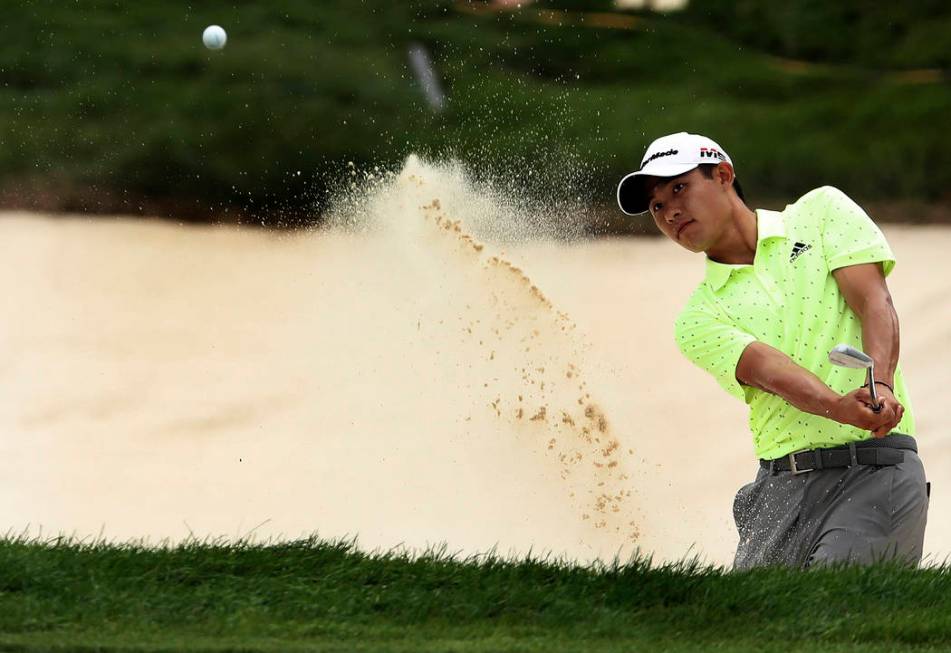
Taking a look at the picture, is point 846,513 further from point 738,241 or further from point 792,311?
point 738,241

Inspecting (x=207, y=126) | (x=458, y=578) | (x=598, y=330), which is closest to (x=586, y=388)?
(x=598, y=330)

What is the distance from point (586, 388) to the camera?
5195mm

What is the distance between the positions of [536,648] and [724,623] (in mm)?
293

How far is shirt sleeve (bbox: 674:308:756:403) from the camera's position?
7.43 ft

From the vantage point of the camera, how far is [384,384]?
529 centimetres

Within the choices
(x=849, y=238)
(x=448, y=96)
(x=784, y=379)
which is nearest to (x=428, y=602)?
(x=784, y=379)

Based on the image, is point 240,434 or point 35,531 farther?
point 240,434

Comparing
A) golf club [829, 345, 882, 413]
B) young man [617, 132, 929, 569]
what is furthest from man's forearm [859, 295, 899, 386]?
golf club [829, 345, 882, 413]

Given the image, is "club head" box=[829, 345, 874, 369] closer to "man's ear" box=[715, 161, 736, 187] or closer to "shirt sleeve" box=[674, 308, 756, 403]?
"shirt sleeve" box=[674, 308, 756, 403]

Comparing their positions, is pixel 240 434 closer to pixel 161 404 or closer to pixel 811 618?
pixel 161 404

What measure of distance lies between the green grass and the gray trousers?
0.13 metres

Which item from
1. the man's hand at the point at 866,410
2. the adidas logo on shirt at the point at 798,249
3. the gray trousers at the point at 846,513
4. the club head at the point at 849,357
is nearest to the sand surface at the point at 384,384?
the gray trousers at the point at 846,513

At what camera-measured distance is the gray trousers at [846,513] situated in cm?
226

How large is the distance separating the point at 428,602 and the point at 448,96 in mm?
5139
